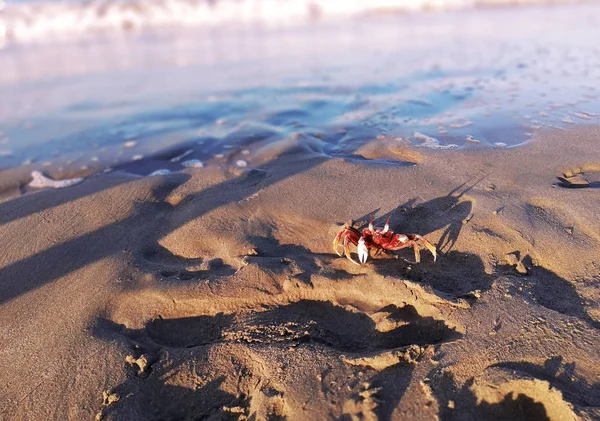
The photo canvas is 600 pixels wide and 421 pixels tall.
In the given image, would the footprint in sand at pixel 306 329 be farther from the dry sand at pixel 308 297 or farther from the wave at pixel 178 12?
the wave at pixel 178 12

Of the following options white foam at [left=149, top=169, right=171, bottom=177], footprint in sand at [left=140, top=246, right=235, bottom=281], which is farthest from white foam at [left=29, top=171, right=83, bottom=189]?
footprint in sand at [left=140, top=246, right=235, bottom=281]

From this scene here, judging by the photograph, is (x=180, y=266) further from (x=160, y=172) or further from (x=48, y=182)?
→ (x=48, y=182)

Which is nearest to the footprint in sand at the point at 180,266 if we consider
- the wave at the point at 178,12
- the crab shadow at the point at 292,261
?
the crab shadow at the point at 292,261

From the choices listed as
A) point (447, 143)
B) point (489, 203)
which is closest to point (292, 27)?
point (447, 143)

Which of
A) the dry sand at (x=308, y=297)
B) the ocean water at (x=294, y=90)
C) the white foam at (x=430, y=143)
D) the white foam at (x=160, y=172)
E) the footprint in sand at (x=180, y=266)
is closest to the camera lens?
the dry sand at (x=308, y=297)

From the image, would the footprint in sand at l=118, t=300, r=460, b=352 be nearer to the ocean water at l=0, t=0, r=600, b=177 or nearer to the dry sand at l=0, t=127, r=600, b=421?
the dry sand at l=0, t=127, r=600, b=421

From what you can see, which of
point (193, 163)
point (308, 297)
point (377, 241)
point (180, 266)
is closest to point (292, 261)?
point (308, 297)
